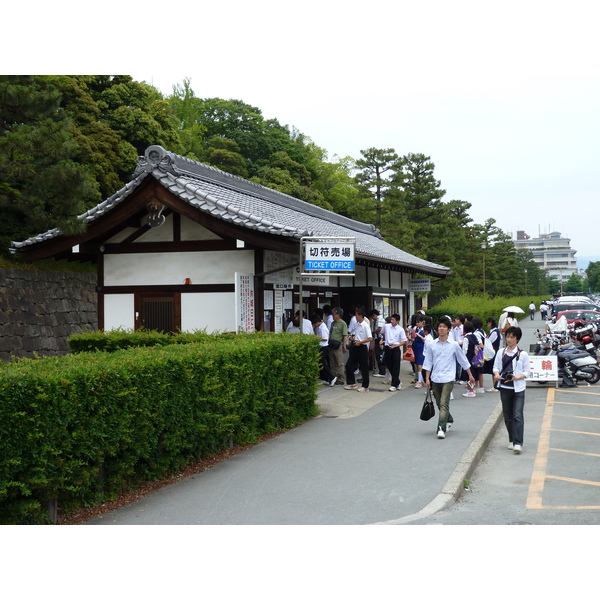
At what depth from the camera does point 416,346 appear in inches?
562

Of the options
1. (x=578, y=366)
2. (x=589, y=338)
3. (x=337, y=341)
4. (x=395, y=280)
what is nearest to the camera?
(x=337, y=341)

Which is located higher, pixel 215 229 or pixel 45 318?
pixel 215 229

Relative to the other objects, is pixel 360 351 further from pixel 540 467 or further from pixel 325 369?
pixel 540 467

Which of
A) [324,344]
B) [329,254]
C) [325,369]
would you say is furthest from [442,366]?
[325,369]

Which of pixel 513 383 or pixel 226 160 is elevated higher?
pixel 226 160

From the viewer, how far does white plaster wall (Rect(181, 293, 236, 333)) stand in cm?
1288

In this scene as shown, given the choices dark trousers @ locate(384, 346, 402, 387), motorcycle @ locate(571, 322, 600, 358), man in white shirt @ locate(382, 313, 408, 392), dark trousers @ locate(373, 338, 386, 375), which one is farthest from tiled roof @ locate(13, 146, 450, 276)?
motorcycle @ locate(571, 322, 600, 358)

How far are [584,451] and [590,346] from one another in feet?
36.5

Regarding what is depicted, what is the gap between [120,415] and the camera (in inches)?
230

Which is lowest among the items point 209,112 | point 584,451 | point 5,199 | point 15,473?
point 584,451

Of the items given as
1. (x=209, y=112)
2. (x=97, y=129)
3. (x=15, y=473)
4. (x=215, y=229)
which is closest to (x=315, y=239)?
(x=215, y=229)

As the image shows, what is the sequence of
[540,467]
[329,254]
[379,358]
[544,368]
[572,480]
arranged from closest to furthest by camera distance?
[572,480]
[540,467]
[329,254]
[544,368]
[379,358]

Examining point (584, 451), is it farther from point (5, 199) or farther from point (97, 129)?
point (97, 129)

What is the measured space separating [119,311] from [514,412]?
895 cm
